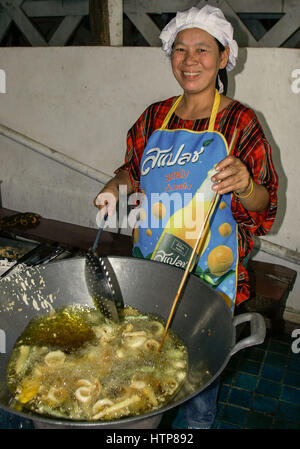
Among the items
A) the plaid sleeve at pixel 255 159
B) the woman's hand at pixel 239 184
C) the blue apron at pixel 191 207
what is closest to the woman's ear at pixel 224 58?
the blue apron at pixel 191 207

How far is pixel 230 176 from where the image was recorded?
156 centimetres

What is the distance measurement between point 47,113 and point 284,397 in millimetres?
3210

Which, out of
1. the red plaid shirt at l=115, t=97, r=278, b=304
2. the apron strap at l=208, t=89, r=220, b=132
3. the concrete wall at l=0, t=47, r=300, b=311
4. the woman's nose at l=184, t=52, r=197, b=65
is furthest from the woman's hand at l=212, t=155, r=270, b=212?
the concrete wall at l=0, t=47, r=300, b=311

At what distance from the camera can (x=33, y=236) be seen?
3670mm

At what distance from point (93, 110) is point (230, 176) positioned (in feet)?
8.03

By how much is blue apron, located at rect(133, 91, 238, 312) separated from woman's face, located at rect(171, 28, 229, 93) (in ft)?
0.44

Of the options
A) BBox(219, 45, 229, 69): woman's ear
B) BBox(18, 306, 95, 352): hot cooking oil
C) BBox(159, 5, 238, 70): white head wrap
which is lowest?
BBox(18, 306, 95, 352): hot cooking oil

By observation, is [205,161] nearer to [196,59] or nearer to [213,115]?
[213,115]

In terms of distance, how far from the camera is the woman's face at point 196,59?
188 cm

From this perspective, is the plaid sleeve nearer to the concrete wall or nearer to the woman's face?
the woman's face

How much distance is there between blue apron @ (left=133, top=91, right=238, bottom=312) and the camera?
1.93 meters

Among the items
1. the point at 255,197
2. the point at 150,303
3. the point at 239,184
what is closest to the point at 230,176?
the point at 239,184

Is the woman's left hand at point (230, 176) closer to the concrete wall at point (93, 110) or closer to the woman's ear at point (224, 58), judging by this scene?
the woman's ear at point (224, 58)

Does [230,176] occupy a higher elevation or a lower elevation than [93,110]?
lower
